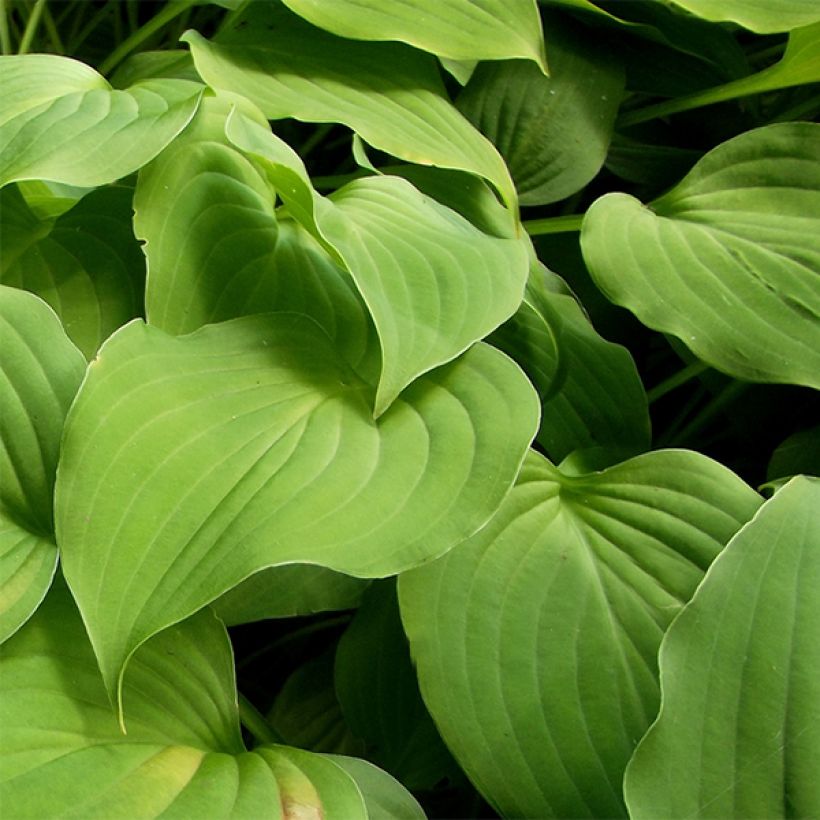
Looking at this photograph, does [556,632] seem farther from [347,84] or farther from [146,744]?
[347,84]

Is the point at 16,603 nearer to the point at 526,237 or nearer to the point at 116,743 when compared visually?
the point at 116,743

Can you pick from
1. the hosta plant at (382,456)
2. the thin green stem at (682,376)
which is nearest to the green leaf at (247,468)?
the hosta plant at (382,456)

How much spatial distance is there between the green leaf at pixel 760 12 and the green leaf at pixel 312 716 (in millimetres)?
565

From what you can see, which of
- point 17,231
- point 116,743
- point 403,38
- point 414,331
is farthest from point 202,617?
point 403,38

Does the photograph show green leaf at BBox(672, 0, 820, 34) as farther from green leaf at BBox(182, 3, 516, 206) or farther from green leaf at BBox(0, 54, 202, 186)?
green leaf at BBox(0, 54, 202, 186)

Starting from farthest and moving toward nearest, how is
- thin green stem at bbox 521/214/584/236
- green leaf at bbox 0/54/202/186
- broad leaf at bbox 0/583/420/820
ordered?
thin green stem at bbox 521/214/584/236 → green leaf at bbox 0/54/202/186 → broad leaf at bbox 0/583/420/820

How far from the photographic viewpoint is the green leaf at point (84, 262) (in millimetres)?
609

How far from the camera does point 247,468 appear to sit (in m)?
0.47

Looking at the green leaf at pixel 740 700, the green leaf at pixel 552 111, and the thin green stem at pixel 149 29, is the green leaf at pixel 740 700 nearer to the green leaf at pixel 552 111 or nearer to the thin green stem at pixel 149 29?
the green leaf at pixel 552 111

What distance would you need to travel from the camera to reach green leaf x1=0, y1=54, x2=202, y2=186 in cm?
54

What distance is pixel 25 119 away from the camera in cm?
58

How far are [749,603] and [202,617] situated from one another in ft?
0.93

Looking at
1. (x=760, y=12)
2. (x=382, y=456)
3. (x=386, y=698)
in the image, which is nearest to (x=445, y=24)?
(x=760, y=12)

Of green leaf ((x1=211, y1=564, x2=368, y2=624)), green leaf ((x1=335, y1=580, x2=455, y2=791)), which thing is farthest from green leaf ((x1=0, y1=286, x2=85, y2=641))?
green leaf ((x1=335, y1=580, x2=455, y2=791))
